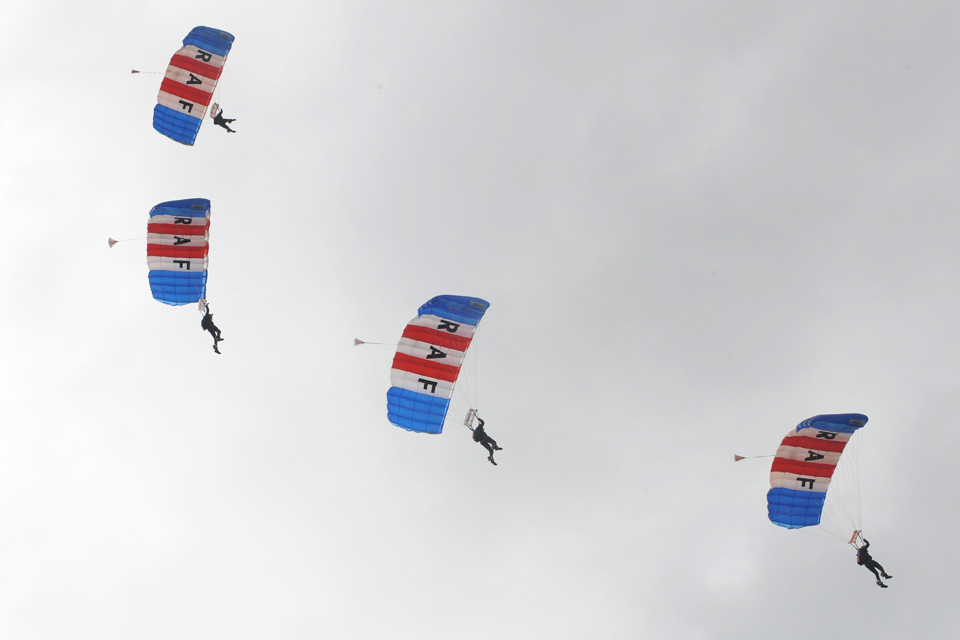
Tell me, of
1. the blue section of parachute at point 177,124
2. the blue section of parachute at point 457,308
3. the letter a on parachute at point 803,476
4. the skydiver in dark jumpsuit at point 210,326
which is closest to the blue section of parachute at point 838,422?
the letter a on parachute at point 803,476

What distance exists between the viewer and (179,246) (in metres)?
34.0

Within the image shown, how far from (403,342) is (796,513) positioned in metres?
18.2

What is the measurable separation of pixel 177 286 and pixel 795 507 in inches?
1127

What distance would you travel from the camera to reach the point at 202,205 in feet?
111

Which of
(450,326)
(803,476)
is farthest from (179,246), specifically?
(803,476)

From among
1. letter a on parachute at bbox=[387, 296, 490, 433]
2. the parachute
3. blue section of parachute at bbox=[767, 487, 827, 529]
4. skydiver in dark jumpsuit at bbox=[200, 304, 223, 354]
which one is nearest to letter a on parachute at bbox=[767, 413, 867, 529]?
blue section of parachute at bbox=[767, 487, 827, 529]

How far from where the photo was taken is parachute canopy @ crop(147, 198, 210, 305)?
33.9 m

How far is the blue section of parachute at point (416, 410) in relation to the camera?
29219 mm

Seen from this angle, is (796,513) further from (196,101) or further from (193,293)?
(196,101)

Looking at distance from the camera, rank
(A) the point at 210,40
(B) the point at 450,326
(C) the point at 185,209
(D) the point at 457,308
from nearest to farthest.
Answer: (D) the point at 457,308, (B) the point at 450,326, (C) the point at 185,209, (A) the point at 210,40

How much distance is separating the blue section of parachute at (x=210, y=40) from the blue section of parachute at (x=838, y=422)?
32.4 meters

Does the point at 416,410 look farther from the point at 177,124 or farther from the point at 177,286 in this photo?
the point at 177,124

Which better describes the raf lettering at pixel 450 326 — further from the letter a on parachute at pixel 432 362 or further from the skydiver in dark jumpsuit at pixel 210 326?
the skydiver in dark jumpsuit at pixel 210 326

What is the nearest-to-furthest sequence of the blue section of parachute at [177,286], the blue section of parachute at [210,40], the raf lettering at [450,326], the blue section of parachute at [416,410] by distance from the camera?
the blue section of parachute at [416,410] → the raf lettering at [450,326] → the blue section of parachute at [177,286] → the blue section of parachute at [210,40]
